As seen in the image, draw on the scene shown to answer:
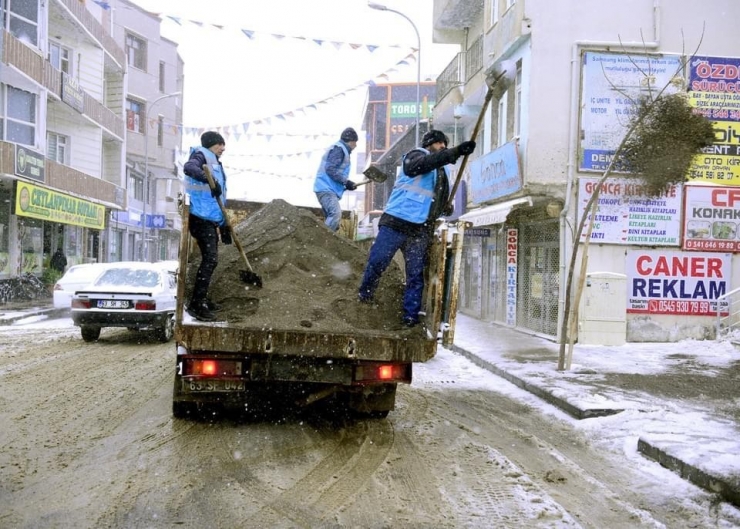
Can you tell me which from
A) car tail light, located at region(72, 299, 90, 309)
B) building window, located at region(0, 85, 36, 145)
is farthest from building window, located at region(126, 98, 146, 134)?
car tail light, located at region(72, 299, 90, 309)

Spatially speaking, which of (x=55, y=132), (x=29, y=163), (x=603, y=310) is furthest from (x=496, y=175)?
(x=55, y=132)

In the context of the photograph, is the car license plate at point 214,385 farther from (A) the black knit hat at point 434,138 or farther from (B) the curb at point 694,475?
(B) the curb at point 694,475

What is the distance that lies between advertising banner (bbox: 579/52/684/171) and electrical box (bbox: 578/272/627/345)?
240cm

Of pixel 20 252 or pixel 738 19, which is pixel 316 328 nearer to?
pixel 738 19

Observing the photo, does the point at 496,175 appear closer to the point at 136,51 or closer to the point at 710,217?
the point at 710,217

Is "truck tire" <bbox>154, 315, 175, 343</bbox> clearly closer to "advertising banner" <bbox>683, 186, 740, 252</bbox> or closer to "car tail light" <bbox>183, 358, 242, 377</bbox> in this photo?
"car tail light" <bbox>183, 358, 242, 377</bbox>

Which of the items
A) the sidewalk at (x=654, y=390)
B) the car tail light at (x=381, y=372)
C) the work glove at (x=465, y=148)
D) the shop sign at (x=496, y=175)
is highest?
the shop sign at (x=496, y=175)

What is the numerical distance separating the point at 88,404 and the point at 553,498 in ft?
14.7

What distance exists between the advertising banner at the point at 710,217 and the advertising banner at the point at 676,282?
0.23m

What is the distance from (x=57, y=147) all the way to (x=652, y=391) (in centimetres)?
2443

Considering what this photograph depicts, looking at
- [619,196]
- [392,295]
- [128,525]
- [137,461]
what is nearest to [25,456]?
[137,461]

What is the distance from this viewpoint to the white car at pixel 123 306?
11039mm

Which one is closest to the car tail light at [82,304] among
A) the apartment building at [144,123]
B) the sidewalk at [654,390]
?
the sidewalk at [654,390]

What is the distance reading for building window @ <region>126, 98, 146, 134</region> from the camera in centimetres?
3831
